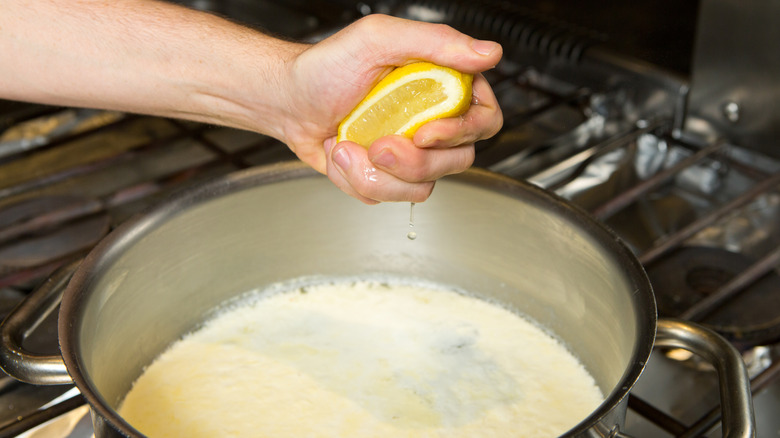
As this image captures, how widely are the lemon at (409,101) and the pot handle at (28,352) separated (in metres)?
0.38

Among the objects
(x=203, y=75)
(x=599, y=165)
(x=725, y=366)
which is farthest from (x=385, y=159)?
(x=599, y=165)

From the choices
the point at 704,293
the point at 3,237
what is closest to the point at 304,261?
the point at 3,237

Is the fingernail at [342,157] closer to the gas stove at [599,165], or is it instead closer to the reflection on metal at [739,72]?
the gas stove at [599,165]

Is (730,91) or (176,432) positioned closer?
(176,432)

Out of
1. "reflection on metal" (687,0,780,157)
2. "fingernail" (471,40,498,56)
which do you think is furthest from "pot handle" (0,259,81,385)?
"reflection on metal" (687,0,780,157)

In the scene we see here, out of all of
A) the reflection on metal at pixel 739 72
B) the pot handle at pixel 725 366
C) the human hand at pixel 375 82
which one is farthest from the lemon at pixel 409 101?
the reflection on metal at pixel 739 72

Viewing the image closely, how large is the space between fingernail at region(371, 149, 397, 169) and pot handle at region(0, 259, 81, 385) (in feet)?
1.23

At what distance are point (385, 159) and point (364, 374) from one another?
332mm

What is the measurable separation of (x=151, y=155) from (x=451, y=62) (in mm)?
821

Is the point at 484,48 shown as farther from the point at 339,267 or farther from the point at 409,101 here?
the point at 339,267

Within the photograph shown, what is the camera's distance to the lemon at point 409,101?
35.3 inches

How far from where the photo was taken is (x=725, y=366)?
0.83 m

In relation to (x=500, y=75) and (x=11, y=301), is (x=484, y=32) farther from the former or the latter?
(x=11, y=301)

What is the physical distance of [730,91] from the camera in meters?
1.48
